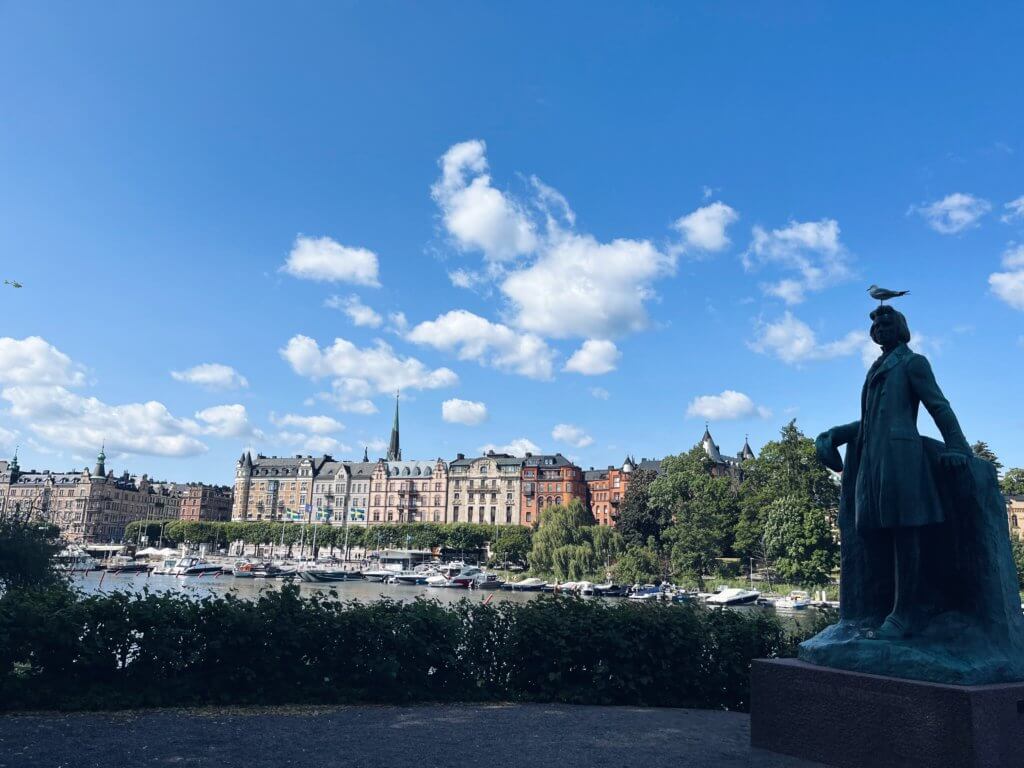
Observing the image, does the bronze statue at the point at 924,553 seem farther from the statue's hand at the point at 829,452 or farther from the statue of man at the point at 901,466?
the statue's hand at the point at 829,452

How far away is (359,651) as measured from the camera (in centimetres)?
1071

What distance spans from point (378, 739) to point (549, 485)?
110217 mm

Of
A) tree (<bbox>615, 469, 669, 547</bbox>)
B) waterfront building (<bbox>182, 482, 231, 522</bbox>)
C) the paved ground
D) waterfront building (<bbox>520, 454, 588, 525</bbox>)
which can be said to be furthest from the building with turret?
the paved ground

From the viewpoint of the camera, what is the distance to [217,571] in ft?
290

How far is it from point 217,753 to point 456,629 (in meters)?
4.20

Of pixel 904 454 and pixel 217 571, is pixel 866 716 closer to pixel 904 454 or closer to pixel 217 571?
pixel 904 454

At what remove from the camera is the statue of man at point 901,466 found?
7.55m

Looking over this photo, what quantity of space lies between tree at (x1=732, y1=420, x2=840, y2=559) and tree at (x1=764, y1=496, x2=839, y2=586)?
108 inches

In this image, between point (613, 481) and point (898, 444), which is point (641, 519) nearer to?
point (613, 481)

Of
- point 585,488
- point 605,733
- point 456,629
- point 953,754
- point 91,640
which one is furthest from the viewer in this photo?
point 585,488

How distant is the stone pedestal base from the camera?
6441 mm

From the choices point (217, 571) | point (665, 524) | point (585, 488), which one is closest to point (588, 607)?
point (665, 524)

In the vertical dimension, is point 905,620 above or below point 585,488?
below

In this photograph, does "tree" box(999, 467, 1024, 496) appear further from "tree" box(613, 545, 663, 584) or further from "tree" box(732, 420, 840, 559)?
"tree" box(613, 545, 663, 584)
